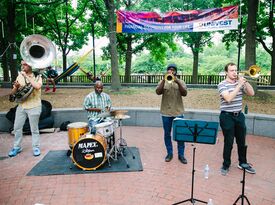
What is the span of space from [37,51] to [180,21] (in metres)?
7.69

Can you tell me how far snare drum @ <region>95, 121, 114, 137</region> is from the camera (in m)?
5.00

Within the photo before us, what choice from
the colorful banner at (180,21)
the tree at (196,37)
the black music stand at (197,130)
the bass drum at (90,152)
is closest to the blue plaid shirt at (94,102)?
the bass drum at (90,152)

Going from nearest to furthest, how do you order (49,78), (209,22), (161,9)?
(209,22)
(49,78)
(161,9)

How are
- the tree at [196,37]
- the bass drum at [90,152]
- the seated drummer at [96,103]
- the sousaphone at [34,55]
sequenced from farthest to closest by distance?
1. the tree at [196,37]
2. the seated drummer at [96,103]
3. the sousaphone at [34,55]
4. the bass drum at [90,152]

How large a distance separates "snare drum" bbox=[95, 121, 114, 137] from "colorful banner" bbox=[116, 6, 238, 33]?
8.11 meters

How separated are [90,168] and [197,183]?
Answer: 1.96m

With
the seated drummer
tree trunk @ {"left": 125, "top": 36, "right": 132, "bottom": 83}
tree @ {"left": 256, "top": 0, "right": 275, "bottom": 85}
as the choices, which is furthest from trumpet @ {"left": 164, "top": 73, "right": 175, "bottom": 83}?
tree trunk @ {"left": 125, "top": 36, "right": 132, "bottom": 83}

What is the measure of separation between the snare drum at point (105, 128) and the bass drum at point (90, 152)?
0.08 meters

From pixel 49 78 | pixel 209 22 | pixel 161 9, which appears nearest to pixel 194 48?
pixel 161 9

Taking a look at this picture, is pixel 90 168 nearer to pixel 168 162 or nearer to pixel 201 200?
pixel 168 162

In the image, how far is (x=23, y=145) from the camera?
6.67m

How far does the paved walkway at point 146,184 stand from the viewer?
4113 millimetres

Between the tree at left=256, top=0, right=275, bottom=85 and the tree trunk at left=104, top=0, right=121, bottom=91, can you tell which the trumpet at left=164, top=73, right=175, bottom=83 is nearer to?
the tree trunk at left=104, top=0, right=121, bottom=91

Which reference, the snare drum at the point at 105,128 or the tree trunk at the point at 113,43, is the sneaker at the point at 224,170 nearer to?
the snare drum at the point at 105,128
